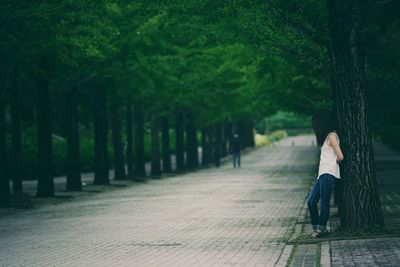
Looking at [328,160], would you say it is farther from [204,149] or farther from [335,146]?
[204,149]

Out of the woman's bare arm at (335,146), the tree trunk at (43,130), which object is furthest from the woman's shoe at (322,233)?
the tree trunk at (43,130)

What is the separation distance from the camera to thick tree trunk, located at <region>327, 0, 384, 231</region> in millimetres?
15336

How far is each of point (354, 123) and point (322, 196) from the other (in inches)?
51.2

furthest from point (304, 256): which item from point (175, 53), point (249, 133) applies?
point (249, 133)

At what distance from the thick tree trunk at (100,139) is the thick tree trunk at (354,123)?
23.5m

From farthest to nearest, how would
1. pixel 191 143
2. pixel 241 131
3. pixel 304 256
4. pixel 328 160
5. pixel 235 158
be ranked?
pixel 241 131 < pixel 191 143 < pixel 235 158 < pixel 328 160 < pixel 304 256

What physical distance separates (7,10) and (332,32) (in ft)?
29.1

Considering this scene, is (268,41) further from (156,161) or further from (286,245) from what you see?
(156,161)

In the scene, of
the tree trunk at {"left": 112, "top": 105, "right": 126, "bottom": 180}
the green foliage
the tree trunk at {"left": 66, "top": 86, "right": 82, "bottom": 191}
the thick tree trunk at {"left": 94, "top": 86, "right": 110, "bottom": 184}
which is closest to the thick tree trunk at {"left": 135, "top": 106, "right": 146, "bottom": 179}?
the green foliage

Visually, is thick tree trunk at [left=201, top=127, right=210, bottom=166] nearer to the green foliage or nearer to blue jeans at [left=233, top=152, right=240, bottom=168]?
blue jeans at [left=233, top=152, right=240, bottom=168]

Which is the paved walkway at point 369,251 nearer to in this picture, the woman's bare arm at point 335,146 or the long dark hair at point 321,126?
the woman's bare arm at point 335,146

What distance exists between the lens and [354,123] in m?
15.4

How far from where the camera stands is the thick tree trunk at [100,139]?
38.5 meters

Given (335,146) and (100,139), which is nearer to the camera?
(335,146)
